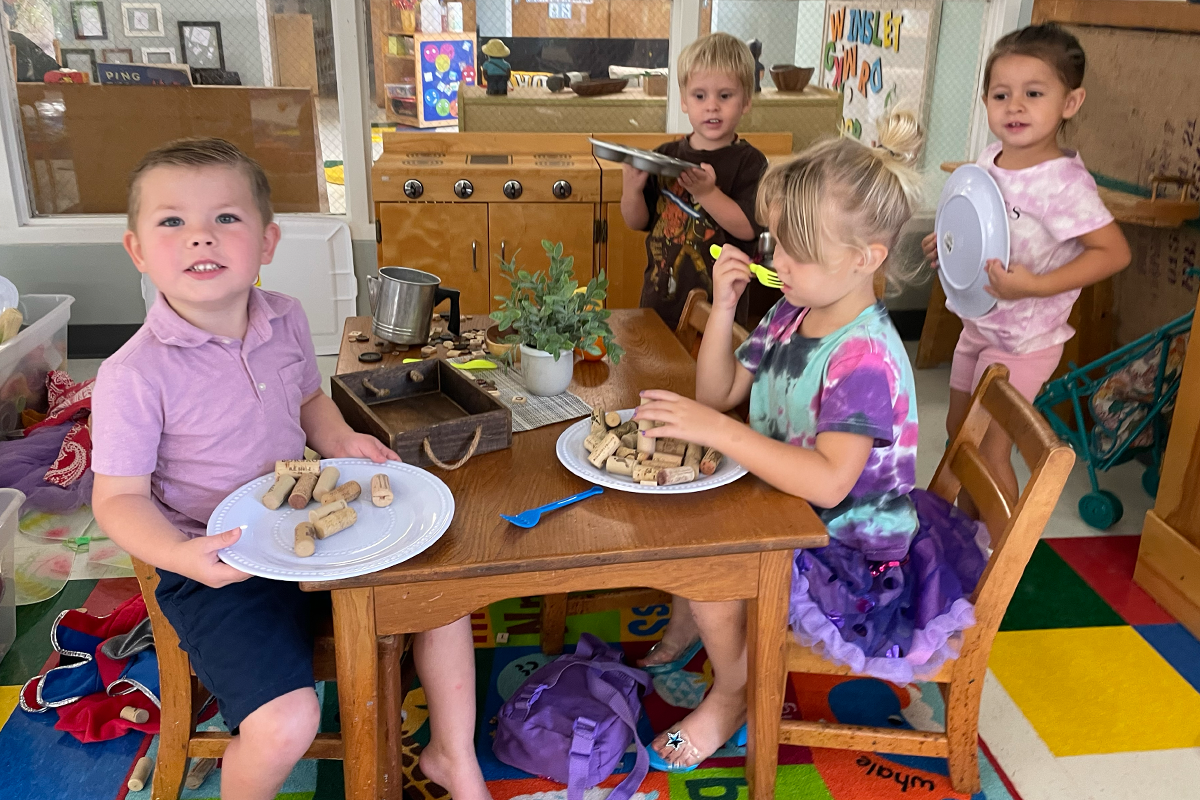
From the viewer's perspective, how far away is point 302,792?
1.71 metres

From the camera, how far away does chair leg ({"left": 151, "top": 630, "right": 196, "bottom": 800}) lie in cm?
156

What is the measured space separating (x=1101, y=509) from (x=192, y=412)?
2.27m

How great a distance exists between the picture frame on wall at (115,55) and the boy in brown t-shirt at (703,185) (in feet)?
6.90

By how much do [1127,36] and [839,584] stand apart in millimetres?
2254

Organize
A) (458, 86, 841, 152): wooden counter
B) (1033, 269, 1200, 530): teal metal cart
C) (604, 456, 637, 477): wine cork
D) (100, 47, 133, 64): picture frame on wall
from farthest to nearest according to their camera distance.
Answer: (458, 86, 841, 152): wooden counter
(100, 47, 133, 64): picture frame on wall
(1033, 269, 1200, 530): teal metal cart
(604, 456, 637, 477): wine cork

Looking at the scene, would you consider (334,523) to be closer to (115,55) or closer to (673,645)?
(673,645)

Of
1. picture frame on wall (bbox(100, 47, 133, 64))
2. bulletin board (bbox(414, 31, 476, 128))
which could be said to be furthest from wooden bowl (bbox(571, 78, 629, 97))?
picture frame on wall (bbox(100, 47, 133, 64))

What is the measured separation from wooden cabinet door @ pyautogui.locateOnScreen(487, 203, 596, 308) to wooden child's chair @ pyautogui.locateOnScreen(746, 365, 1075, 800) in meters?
1.88

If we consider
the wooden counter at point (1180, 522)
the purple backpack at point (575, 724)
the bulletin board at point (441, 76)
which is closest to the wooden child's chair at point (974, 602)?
the purple backpack at point (575, 724)

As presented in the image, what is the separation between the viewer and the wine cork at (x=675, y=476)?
1.38 meters

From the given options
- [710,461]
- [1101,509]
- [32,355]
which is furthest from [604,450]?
[32,355]

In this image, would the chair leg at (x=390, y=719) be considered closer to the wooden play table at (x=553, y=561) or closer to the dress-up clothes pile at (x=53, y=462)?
the wooden play table at (x=553, y=561)

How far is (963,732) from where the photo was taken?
168cm

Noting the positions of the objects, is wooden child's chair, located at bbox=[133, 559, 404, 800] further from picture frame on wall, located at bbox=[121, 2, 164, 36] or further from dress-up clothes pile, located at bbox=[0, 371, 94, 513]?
picture frame on wall, located at bbox=[121, 2, 164, 36]
